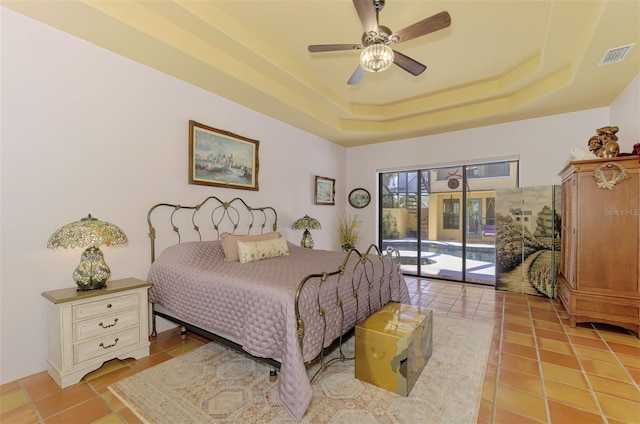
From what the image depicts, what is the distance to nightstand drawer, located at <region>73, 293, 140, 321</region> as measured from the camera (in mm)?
2049

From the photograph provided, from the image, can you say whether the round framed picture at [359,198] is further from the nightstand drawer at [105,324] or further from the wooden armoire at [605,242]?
the nightstand drawer at [105,324]

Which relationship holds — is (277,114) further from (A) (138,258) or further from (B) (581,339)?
(B) (581,339)

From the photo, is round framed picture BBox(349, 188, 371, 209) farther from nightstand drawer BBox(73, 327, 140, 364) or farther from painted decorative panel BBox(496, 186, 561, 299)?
nightstand drawer BBox(73, 327, 140, 364)

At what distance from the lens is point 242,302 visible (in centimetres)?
199

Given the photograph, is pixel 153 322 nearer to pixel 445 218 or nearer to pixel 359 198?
pixel 359 198

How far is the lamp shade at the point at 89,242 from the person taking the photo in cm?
200

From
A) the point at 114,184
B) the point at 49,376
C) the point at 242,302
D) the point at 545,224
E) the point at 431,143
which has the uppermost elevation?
the point at 431,143

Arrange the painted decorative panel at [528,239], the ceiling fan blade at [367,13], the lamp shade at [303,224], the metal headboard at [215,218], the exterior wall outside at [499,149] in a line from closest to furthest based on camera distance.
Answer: the ceiling fan blade at [367,13], the metal headboard at [215,218], the exterior wall outside at [499,149], the painted decorative panel at [528,239], the lamp shade at [303,224]

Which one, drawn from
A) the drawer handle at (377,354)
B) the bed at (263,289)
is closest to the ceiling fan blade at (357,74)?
the bed at (263,289)

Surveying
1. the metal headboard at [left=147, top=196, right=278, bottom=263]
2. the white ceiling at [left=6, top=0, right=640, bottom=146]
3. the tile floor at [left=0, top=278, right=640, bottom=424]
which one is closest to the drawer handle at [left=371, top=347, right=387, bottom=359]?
the tile floor at [left=0, top=278, right=640, bottom=424]

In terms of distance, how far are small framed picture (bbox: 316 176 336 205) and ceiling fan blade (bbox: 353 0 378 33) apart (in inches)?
126

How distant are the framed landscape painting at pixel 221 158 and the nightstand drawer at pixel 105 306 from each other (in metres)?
1.41

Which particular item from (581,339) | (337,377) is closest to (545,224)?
(581,339)

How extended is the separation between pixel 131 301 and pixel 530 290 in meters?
5.14
